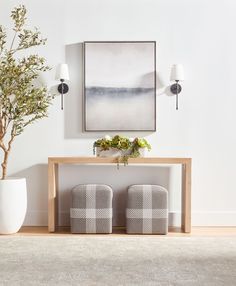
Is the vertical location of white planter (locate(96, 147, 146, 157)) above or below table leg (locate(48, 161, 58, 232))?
above

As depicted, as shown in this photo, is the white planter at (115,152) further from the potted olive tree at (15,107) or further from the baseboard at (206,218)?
the baseboard at (206,218)

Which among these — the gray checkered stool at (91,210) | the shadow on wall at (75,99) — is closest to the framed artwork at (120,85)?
the shadow on wall at (75,99)

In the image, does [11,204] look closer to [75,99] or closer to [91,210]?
[91,210]

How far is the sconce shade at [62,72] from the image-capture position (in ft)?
13.7

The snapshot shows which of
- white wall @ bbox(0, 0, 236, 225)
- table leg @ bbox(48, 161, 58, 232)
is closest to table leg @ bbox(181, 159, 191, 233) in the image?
white wall @ bbox(0, 0, 236, 225)

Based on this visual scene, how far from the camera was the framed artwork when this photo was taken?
4285mm

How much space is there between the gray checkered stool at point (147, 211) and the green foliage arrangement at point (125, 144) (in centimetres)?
35

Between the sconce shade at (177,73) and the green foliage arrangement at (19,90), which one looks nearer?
the green foliage arrangement at (19,90)

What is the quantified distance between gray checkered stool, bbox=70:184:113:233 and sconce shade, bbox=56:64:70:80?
3.71ft

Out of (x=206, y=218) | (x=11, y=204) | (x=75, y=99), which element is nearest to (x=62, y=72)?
(x=75, y=99)

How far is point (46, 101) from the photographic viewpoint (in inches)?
157

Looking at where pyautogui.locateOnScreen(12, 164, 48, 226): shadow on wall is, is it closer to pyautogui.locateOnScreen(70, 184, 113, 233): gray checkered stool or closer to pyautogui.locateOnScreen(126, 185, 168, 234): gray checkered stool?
pyautogui.locateOnScreen(70, 184, 113, 233): gray checkered stool

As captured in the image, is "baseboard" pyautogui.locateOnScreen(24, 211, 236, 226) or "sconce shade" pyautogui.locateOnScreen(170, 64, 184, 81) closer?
"sconce shade" pyautogui.locateOnScreen(170, 64, 184, 81)

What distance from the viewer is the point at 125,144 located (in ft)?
12.9
